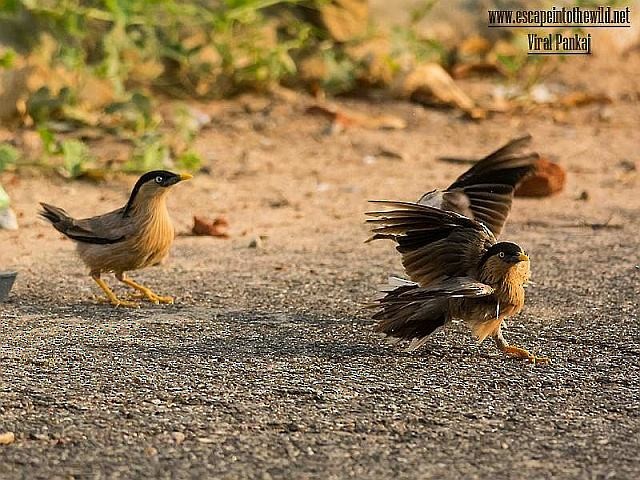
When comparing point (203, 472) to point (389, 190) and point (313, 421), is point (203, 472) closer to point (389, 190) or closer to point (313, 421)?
point (313, 421)

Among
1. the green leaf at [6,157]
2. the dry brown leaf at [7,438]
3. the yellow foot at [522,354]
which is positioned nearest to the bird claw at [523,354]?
the yellow foot at [522,354]

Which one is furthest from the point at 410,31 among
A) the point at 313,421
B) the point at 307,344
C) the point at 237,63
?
the point at 313,421

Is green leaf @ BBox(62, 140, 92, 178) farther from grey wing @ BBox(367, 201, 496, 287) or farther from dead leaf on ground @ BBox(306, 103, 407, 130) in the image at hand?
grey wing @ BBox(367, 201, 496, 287)

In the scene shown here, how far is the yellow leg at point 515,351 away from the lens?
4711 mm

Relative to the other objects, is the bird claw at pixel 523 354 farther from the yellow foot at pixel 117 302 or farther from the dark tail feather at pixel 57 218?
the dark tail feather at pixel 57 218

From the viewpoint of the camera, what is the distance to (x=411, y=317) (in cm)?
478

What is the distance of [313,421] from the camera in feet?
13.1

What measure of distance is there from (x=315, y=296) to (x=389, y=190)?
242 cm

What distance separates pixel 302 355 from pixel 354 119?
5.01 meters

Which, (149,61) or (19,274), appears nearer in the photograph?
(19,274)

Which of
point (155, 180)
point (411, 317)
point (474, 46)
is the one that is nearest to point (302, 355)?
point (411, 317)

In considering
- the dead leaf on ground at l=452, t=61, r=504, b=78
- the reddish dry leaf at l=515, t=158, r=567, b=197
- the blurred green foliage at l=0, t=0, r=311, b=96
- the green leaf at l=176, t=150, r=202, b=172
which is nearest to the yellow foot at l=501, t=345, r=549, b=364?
the reddish dry leaf at l=515, t=158, r=567, b=197

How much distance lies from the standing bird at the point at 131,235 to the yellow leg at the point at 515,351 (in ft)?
5.67

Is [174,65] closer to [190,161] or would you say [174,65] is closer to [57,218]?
[190,161]
